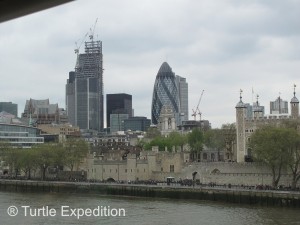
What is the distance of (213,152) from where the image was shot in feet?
248

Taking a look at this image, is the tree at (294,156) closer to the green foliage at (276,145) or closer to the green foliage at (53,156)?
the green foliage at (276,145)

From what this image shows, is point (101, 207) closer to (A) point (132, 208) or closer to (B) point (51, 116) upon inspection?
(A) point (132, 208)

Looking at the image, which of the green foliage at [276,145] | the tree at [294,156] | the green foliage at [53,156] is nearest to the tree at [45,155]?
the green foliage at [53,156]

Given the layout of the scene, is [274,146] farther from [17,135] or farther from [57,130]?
[57,130]

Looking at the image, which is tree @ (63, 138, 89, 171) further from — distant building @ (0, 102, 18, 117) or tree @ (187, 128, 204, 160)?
distant building @ (0, 102, 18, 117)

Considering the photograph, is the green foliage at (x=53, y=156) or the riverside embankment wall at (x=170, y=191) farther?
the green foliage at (x=53, y=156)

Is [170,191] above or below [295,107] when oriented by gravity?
below

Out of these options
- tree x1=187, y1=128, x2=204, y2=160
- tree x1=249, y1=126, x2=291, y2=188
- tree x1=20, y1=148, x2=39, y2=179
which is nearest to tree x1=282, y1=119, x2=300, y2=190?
tree x1=249, y1=126, x2=291, y2=188

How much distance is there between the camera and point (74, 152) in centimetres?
6338

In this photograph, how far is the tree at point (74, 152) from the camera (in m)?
62.9

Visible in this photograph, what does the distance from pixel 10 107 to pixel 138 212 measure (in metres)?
166

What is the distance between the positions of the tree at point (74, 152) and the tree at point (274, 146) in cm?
2458

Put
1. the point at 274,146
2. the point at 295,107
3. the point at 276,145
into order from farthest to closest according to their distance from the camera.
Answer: the point at 295,107 → the point at 274,146 → the point at 276,145

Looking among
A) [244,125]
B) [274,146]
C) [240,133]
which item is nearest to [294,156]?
[274,146]
